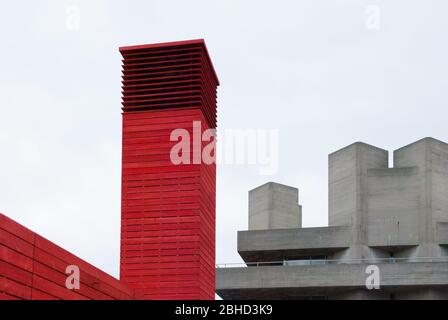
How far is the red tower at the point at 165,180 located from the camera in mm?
27516

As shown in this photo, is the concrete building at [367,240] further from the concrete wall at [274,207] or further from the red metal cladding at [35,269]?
the red metal cladding at [35,269]

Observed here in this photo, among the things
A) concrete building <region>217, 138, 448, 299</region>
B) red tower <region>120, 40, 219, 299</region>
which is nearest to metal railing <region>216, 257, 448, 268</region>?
concrete building <region>217, 138, 448, 299</region>

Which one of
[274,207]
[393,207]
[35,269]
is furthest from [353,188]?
[35,269]

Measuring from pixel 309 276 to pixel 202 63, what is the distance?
78.4 ft

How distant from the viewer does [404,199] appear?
50250 millimetres

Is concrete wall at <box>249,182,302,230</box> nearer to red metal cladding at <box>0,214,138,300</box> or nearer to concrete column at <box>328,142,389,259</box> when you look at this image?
concrete column at <box>328,142,389,259</box>

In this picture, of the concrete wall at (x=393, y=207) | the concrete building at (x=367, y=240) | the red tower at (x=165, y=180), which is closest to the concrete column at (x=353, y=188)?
the concrete building at (x=367, y=240)

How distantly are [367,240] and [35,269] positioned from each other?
37.1m

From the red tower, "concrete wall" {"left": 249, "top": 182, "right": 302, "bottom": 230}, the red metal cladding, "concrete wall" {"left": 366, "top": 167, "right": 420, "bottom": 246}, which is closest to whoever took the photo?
the red metal cladding

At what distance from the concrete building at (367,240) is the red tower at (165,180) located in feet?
68.6

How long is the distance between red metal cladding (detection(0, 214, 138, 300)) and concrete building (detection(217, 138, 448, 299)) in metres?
31.4

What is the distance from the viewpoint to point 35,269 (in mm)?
16016

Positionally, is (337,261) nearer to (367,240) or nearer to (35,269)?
(367,240)

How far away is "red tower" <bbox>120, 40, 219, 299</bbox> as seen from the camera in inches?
1083
